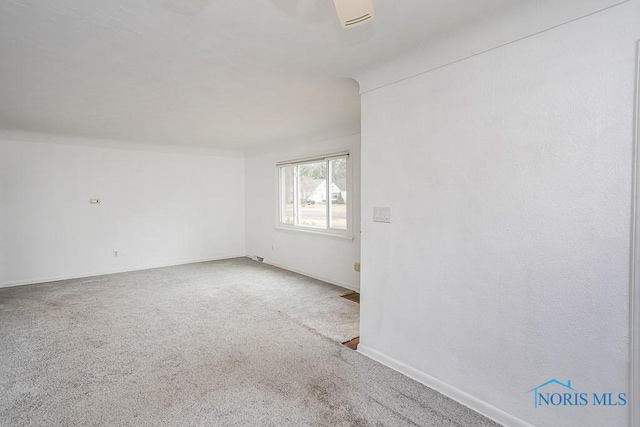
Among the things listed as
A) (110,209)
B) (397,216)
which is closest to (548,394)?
(397,216)

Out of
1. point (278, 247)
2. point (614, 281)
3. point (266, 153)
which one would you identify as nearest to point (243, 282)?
point (278, 247)

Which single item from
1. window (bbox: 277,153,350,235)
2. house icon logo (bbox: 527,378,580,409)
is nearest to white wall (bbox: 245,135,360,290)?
window (bbox: 277,153,350,235)

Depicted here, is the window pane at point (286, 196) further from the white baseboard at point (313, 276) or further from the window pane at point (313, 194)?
the white baseboard at point (313, 276)

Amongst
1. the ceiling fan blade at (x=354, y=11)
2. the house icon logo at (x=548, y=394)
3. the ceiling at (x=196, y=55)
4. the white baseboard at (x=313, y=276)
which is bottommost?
the white baseboard at (x=313, y=276)

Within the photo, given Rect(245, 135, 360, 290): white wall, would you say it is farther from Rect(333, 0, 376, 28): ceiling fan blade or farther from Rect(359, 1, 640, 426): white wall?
Rect(333, 0, 376, 28): ceiling fan blade

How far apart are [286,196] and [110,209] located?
9.92 feet

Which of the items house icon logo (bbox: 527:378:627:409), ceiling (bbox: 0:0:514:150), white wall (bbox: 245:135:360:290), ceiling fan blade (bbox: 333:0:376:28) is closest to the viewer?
ceiling fan blade (bbox: 333:0:376:28)

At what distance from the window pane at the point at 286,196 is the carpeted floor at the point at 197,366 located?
6.44 ft

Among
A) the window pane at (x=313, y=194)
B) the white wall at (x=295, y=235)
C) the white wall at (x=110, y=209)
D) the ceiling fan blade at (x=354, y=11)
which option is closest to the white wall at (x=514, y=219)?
the ceiling fan blade at (x=354, y=11)

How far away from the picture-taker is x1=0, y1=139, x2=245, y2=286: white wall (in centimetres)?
467

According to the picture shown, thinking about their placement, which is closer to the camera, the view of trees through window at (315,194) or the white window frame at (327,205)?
the white window frame at (327,205)

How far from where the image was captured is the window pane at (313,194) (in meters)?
5.11

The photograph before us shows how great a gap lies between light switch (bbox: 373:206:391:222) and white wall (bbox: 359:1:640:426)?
0.05 m

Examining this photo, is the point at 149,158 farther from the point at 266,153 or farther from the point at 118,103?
the point at 118,103
